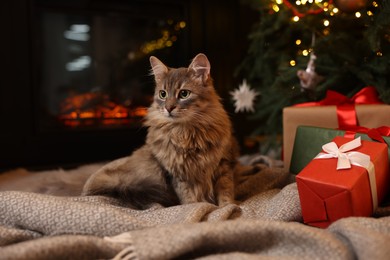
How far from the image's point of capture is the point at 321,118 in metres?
1.43

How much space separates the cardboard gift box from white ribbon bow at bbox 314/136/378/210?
0.32m

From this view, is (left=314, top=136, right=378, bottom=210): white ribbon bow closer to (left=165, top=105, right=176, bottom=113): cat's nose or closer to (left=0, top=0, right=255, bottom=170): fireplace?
(left=165, top=105, right=176, bottom=113): cat's nose

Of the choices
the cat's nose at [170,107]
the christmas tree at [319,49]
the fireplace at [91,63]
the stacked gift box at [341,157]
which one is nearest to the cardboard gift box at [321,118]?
the stacked gift box at [341,157]

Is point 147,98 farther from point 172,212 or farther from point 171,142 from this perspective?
point 172,212

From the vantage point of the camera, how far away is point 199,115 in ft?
4.22

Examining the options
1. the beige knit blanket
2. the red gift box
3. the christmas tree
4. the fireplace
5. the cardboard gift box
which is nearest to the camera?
the beige knit blanket

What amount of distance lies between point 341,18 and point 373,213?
100 centimetres

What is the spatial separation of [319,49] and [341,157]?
2.65ft

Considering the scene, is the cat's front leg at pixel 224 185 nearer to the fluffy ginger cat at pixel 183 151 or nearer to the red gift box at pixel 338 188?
the fluffy ginger cat at pixel 183 151

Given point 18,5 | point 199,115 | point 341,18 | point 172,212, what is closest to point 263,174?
point 199,115

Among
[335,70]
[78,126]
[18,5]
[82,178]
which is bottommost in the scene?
[82,178]

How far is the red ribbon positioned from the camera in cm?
136

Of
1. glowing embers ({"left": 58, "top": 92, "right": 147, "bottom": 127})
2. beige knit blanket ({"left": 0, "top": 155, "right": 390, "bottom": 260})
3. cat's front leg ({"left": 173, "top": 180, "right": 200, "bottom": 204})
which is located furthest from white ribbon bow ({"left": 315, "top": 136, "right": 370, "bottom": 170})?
glowing embers ({"left": 58, "top": 92, "right": 147, "bottom": 127})

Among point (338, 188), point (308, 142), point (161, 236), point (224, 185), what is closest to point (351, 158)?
point (338, 188)
